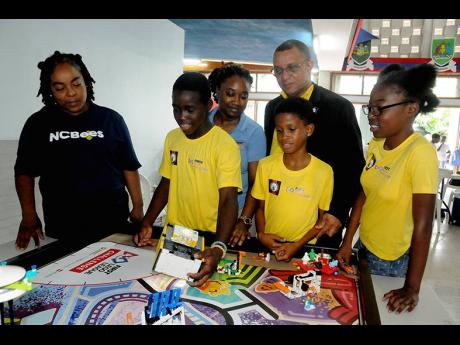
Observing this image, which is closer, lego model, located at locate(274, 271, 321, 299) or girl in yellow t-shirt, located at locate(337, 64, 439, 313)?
lego model, located at locate(274, 271, 321, 299)

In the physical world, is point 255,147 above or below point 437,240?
above

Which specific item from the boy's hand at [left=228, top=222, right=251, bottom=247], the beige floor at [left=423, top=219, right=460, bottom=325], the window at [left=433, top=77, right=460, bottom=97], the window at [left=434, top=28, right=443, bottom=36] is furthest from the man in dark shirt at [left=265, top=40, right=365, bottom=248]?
the window at [left=434, top=28, right=443, bottom=36]

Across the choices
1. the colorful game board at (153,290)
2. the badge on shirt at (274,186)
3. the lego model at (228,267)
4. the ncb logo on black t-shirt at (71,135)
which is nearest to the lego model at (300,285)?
the colorful game board at (153,290)

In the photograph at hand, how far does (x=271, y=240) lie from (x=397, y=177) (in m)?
0.59

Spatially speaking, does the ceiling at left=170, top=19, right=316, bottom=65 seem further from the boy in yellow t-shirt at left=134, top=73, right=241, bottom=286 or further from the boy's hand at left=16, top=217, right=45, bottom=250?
the boy's hand at left=16, top=217, right=45, bottom=250

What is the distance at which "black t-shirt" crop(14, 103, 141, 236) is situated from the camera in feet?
5.54

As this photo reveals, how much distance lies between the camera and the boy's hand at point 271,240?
5.14ft

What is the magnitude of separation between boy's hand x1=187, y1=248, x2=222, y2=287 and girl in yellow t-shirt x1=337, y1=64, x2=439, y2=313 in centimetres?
52

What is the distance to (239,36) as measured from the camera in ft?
16.5

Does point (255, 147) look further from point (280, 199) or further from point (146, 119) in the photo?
point (146, 119)

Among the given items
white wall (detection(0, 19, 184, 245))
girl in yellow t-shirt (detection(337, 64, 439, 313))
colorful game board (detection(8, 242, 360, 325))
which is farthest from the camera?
white wall (detection(0, 19, 184, 245))

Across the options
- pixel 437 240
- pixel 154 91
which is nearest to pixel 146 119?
pixel 154 91
